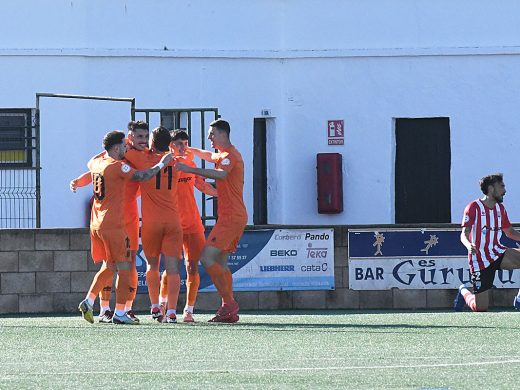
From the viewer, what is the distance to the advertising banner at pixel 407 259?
18844 millimetres

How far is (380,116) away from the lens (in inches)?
983

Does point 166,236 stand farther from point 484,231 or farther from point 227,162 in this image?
point 484,231

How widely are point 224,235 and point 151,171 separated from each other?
94 cm

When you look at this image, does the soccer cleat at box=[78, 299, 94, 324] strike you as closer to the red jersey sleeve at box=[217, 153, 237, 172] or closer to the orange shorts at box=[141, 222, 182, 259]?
the orange shorts at box=[141, 222, 182, 259]

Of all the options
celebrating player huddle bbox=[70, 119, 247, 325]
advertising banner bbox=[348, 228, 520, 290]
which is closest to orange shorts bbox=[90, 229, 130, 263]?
celebrating player huddle bbox=[70, 119, 247, 325]

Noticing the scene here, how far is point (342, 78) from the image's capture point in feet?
81.9

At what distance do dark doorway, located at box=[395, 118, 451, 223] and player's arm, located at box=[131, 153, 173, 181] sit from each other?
434 inches

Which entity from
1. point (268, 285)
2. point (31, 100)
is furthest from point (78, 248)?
point (31, 100)

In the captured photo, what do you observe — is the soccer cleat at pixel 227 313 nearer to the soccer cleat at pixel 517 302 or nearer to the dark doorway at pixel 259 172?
the soccer cleat at pixel 517 302

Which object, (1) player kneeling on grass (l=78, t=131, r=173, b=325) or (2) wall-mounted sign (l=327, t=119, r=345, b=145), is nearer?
(1) player kneeling on grass (l=78, t=131, r=173, b=325)

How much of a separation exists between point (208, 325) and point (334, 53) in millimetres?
11015

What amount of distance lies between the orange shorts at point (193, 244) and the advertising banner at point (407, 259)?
387 cm

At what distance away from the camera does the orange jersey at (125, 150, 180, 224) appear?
14.8 meters

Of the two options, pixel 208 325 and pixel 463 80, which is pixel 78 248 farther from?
pixel 463 80
